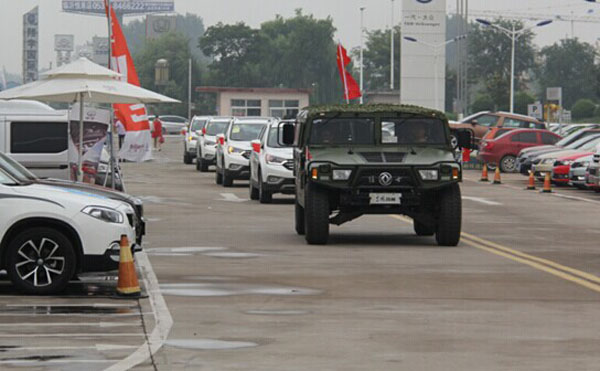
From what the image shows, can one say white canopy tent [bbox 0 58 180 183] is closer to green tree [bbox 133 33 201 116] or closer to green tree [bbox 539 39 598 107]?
green tree [bbox 133 33 201 116]

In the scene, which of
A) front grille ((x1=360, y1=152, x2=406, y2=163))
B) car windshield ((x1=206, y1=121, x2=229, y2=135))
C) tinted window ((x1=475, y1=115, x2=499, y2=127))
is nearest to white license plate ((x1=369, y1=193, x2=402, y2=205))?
front grille ((x1=360, y1=152, x2=406, y2=163))

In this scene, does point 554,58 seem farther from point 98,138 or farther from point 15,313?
point 15,313

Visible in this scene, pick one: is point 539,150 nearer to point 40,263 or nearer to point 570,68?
point 40,263

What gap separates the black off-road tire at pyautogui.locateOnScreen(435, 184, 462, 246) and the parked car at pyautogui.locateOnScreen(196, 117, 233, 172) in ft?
92.0

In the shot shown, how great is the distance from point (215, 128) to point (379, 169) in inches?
1163

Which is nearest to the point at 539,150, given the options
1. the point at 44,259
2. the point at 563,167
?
the point at 563,167

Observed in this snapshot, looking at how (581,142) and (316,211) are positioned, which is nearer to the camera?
(316,211)

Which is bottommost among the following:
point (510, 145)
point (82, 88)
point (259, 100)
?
point (510, 145)

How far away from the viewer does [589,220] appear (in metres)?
26.6

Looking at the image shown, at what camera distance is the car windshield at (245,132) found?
1537 inches

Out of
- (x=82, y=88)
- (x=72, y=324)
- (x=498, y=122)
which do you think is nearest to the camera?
(x=72, y=324)

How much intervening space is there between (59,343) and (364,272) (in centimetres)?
604

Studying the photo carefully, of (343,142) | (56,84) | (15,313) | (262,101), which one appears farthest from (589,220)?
(262,101)

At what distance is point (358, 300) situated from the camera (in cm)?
1371
